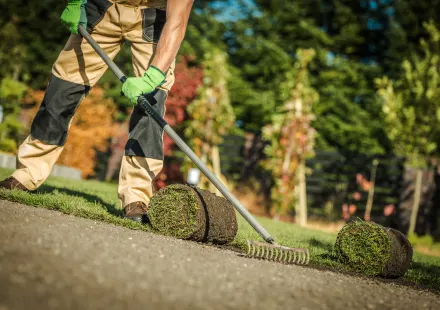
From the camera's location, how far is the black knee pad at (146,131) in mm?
3721

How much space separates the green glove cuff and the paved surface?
1090mm

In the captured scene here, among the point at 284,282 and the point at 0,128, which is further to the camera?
the point at 0,128

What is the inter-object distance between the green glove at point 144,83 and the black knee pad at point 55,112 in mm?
567

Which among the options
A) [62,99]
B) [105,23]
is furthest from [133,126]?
[105,23]

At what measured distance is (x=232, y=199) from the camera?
326 centimetres

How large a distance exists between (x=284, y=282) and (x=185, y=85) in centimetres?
1048


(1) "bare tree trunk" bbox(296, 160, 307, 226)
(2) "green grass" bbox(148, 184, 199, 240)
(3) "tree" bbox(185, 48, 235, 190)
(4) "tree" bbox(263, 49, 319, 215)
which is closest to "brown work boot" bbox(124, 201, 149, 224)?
(2) "green grass" bbox(148, 184, 199, 240)

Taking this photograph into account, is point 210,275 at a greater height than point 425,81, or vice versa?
point 425,81

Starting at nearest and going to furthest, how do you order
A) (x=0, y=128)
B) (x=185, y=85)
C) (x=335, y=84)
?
(x=0, y=128) → (x=185, y=85) → (x=335, y=84)

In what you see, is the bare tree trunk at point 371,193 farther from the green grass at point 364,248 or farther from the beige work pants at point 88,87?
the beige work pants at point 88,87

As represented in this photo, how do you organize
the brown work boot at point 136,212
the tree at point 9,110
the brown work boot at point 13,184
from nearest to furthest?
the brown work boot at point 136,212
the brown work boot at point 13,184
the tree at point 9,110

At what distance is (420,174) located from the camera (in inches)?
371

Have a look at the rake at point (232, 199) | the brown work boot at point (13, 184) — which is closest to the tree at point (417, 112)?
the rake at point (232, 199)

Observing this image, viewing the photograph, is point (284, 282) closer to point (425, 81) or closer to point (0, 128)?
point (425, 81)
